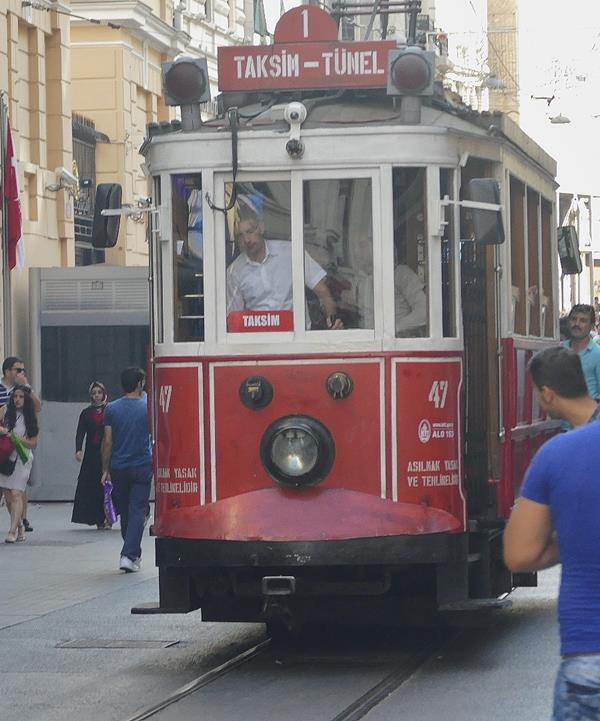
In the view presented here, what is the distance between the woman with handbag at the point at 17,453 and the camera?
17.9 meters

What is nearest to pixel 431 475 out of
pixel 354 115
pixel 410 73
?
pixel 354 115

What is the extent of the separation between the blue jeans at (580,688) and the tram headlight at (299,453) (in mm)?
4894

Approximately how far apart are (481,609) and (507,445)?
1.02 metres

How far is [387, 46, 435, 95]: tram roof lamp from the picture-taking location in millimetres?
9766

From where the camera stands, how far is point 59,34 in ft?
91.1

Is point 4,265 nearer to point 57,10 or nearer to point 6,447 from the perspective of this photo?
point 57,10

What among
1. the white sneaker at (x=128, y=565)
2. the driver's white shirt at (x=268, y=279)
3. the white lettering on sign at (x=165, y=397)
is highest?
the driver's white shirt at (x=268, y=279)

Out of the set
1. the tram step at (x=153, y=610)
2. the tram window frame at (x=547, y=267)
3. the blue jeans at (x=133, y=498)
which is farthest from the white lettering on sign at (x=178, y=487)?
the blue jeans at (x=133, y=498)

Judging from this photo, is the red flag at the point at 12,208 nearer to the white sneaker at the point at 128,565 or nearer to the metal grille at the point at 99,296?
the metal grille at the point at 99,296

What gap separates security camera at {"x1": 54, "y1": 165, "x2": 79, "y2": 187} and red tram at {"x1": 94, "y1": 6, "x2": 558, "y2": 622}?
56.3 feet

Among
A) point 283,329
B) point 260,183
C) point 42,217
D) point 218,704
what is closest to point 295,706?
point 218,704

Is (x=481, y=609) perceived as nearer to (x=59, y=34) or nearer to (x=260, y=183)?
(x=260, y=183)

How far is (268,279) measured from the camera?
9.94m

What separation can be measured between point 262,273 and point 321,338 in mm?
482
